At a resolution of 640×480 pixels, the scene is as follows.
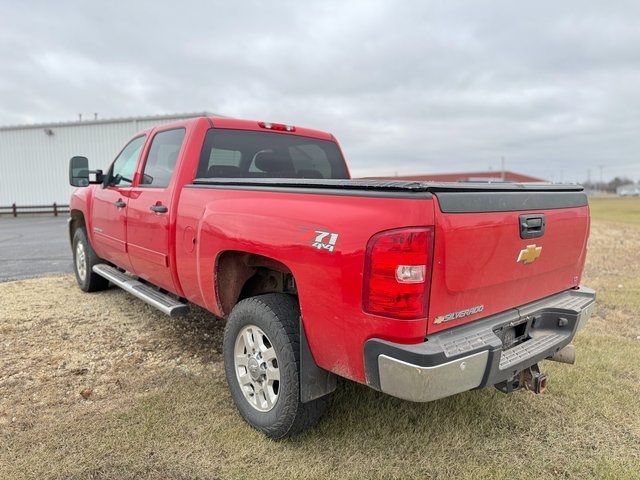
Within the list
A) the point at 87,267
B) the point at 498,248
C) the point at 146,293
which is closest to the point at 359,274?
the point at 498,248

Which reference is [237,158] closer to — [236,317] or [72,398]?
[236,317]

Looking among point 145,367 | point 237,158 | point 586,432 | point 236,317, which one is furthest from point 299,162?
point 586,432

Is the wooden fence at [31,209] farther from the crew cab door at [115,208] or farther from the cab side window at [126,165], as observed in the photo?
the cab side window at [126,165]

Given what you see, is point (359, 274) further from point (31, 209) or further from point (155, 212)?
point (31, 209)

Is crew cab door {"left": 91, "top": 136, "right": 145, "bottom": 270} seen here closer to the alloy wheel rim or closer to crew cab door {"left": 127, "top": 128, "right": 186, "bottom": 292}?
crew cab door {"left": 127, "top": 128, "right": 186, "bottom": 292}

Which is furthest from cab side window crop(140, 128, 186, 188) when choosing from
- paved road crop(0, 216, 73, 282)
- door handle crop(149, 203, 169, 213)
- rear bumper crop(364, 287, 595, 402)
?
paved road crop(0, 216, 73, 282)

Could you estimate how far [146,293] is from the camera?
13.7 ft

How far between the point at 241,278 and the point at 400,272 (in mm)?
1459

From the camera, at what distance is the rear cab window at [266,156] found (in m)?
3.85

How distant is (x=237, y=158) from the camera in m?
4.04

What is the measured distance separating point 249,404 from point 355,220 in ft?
4.91

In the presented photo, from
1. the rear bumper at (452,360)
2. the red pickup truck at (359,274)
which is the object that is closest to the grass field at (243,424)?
the red pickup truck at (359,274)

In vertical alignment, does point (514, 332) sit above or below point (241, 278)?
below

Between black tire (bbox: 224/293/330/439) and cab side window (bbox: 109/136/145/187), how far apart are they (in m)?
2.34
